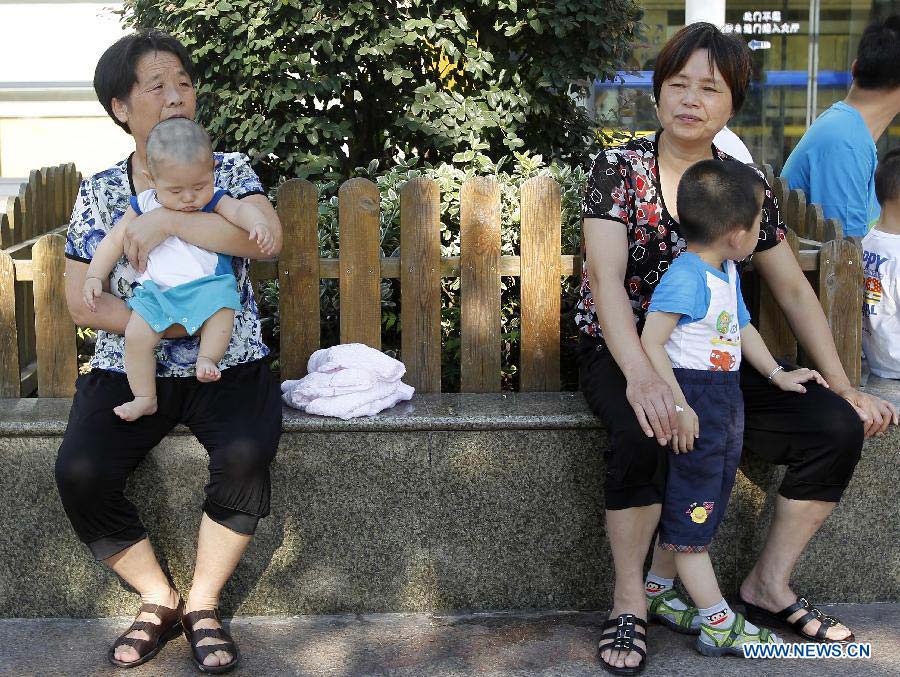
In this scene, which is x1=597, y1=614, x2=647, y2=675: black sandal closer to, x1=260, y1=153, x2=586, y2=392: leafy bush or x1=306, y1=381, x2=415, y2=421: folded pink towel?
x1=306, y1=381, x2=415, y2=421: folded pink towel

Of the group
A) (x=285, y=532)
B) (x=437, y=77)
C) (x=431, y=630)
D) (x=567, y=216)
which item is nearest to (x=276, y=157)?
(x=437, y=77)

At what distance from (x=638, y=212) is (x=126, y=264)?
4.94 feet

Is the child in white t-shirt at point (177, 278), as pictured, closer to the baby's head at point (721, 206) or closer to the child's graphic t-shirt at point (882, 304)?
the baby's head at point (721, 206)

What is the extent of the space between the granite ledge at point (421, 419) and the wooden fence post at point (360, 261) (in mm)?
318

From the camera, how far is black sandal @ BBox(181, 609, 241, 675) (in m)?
2.97

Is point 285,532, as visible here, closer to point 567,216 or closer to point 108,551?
point 108,551

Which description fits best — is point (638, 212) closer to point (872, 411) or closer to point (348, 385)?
point (872, 411)

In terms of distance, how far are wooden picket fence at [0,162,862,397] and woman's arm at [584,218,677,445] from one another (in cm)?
36

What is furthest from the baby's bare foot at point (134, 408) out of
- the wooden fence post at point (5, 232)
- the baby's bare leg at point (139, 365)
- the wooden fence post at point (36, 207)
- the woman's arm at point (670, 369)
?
the wooden fence post at point (36, 207)

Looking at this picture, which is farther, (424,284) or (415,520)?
(424,284)

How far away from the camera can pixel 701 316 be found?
9.68ft

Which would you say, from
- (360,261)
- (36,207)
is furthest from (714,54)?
(36,207)

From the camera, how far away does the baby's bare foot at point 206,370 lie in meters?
2.99

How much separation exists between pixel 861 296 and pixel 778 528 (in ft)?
2.71
